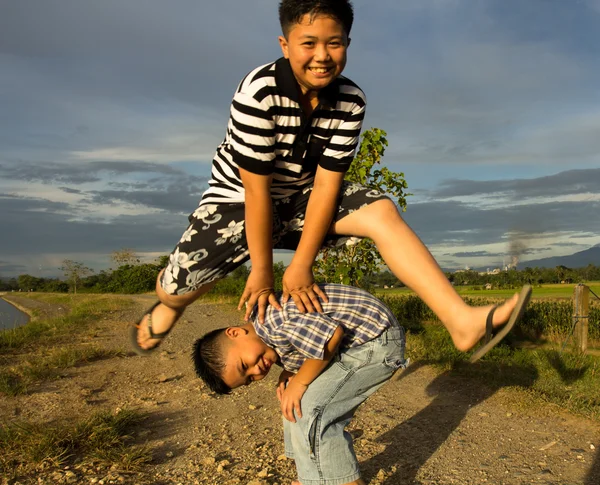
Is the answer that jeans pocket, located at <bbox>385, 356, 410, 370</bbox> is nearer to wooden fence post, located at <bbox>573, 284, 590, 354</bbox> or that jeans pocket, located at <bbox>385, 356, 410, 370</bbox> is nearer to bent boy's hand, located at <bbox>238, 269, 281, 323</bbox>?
bent boy's hand, located at <bbox>238, 269, 281, 323</bbox>

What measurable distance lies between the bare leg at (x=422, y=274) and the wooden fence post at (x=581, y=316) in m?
7.04

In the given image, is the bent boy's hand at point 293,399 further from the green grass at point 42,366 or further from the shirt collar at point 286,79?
the green grass at point 42,366

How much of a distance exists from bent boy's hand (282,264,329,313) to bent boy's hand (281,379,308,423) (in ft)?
1.25

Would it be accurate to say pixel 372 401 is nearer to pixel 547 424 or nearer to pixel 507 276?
pixel 547 424

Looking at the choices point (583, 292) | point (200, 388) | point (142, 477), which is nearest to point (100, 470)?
point (142, 477)

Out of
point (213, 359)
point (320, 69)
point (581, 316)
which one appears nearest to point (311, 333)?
point (213, 359)

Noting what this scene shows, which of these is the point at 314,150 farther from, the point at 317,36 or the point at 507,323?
the point at 507,323

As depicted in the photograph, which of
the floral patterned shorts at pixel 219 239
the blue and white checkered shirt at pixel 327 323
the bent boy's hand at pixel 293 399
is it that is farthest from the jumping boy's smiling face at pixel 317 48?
the bent boy's hand at pixel 293 399

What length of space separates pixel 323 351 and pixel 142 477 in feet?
5.37

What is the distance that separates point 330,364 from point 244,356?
16.6 inches

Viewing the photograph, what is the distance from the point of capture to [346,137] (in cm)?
262

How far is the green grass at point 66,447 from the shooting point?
3107 millimetres

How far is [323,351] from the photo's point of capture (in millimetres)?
2164


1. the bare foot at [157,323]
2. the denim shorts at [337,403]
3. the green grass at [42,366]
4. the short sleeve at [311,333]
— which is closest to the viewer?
the short sleeve at [311,333]
